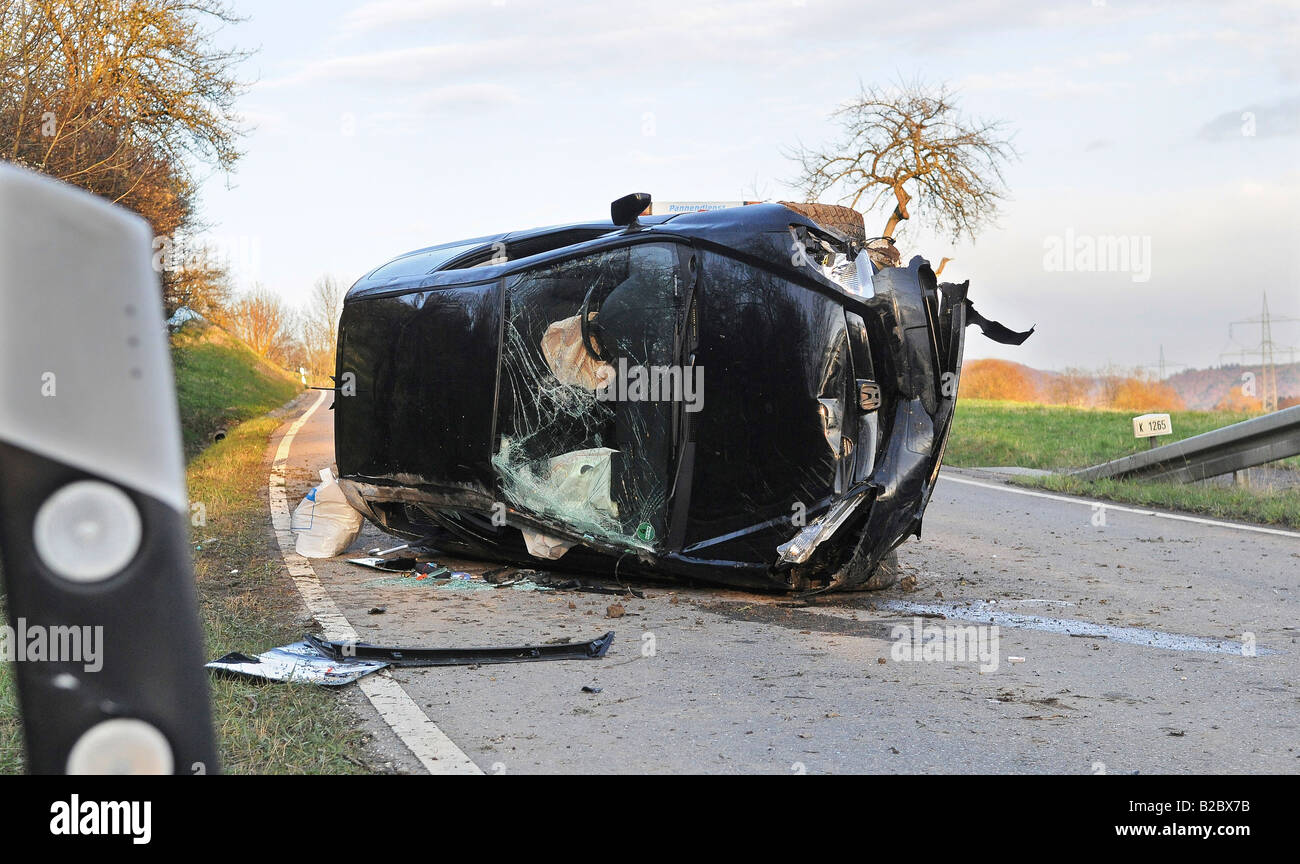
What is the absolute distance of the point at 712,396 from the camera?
214 inches

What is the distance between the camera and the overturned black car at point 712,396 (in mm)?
5355

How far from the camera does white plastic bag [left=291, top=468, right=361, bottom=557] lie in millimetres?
7223

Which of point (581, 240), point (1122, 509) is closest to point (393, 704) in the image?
point (581, 240)

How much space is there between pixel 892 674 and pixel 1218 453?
7.50 meters

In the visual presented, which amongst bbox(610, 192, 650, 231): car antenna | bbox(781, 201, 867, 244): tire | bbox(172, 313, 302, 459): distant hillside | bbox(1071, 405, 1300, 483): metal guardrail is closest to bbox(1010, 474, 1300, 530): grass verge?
bbox(1071, 405, 1300, 483): metal guardrail

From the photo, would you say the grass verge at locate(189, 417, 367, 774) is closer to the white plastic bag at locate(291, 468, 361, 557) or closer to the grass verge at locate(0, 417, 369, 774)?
the grass verge at locate(0, 417, 369, 774)

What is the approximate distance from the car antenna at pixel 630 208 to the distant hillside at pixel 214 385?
10347 mm

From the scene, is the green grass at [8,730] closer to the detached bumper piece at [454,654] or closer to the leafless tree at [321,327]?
the detached bumper piece at [454,654]

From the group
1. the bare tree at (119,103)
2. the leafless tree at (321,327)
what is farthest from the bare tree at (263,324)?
the bare tree at (119,103)

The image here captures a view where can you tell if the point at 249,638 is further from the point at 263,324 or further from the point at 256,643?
the point at 263,324

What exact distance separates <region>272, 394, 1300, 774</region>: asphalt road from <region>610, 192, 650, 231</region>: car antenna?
6.83 ft
